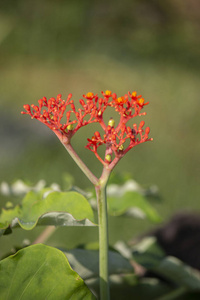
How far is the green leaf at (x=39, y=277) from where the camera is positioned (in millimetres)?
639

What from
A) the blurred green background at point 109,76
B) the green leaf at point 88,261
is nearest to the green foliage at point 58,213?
the green leaf at point 88,261

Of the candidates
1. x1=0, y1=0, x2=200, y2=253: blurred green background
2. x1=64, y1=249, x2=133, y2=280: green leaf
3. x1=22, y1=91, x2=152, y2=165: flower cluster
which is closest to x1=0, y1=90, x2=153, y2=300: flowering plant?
x1=22, y1=91, x2=152, y2=165: flower cluster

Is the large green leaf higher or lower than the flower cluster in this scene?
lower

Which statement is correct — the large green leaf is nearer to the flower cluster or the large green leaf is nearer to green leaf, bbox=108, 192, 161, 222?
the flower cluster

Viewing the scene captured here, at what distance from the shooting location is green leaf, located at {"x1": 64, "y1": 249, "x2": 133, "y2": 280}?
0.79 m

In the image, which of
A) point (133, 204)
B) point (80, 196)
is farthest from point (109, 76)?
point (80, 196)

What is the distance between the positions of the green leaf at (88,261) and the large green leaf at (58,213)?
0.14 meters

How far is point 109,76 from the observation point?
4055 millimetres

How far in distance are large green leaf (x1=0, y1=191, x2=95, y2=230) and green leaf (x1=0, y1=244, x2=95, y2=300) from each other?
4 cm

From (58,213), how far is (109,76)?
11.4 ft

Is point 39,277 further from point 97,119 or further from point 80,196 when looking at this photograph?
point 97,119

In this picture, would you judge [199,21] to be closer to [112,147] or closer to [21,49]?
[21,49]

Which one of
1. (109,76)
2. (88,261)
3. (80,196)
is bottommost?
(88,261)

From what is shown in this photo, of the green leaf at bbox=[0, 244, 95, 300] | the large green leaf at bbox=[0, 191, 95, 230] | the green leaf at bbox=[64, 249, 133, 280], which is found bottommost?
the green leaf at bbox=[64, 249, 133, 280]
